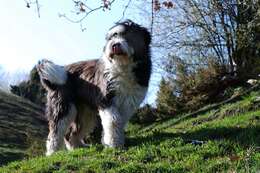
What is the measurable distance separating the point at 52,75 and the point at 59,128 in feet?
3.36

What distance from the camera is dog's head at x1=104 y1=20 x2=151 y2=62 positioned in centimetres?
1014

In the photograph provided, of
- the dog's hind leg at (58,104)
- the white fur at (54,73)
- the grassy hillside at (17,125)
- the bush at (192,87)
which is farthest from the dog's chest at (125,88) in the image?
the bush at (192,87)

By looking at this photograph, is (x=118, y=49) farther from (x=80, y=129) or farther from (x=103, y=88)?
(x=80, y=129)

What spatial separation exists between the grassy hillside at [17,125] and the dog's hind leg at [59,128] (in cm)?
684

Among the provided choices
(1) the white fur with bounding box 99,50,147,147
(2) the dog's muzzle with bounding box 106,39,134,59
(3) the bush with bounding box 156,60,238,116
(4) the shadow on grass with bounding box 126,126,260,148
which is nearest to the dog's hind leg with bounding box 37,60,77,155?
(1) the white fur with bounding box 99,50,147,147

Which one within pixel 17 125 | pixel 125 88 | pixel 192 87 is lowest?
pixel 125 88

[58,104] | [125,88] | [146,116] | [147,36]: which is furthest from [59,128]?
[146,116]

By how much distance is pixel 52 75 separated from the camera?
11.3 metres

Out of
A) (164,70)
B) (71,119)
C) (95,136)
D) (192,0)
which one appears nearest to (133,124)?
(164,70)

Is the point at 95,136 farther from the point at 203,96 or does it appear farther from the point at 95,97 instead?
the point at 203,96

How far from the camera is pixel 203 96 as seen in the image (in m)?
21.2

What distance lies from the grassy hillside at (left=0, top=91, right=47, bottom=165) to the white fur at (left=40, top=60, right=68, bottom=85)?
689cm

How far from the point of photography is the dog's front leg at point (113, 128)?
33.9 feet

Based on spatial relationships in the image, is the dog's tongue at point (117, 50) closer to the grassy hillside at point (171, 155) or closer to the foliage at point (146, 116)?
the grassy hillside at point (171, 155)
